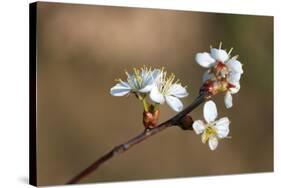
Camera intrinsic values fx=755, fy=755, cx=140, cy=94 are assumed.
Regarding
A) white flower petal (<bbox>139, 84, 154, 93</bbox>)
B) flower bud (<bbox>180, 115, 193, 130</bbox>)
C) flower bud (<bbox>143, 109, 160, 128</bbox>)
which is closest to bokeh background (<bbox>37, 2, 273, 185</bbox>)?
white flower petal (<bbox>139, 84, 154, 93</bbox>)

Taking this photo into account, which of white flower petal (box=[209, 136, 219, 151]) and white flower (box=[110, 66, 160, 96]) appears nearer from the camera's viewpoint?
white flower (box=[110, 66, 160, 96])

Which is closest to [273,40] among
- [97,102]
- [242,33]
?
[242,33]

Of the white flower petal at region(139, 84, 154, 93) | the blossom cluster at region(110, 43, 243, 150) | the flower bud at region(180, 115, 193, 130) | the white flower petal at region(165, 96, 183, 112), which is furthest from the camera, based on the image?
the white flower petal at region(165, 96, 183, 112)

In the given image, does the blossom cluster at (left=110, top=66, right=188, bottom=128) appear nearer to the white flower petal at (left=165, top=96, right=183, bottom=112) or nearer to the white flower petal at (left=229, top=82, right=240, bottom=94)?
the white flower petal at (left=165, top=96, right=183, bottom=112)

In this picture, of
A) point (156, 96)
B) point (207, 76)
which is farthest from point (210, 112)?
point (156, 96)

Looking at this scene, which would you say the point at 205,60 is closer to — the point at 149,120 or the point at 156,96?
the point at 156,96

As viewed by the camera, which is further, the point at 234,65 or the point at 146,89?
the point at 234,65

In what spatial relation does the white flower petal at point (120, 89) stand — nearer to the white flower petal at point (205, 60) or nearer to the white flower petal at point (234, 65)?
the white flower petal at point (205, 60)
